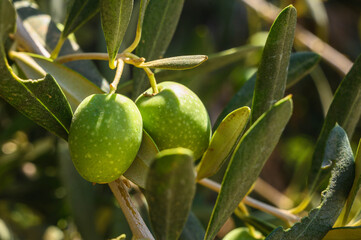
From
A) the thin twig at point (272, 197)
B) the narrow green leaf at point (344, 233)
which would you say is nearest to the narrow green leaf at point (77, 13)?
the narrow green leaf at point (344, 233)

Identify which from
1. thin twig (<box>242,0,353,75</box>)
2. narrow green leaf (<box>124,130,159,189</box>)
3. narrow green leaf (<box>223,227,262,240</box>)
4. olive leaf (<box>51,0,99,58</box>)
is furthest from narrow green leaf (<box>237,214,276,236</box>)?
thin twig (<box>242,0,353,75</box>)

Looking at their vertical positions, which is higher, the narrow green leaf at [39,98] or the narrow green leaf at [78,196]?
the narrow green leaf at [39,98]

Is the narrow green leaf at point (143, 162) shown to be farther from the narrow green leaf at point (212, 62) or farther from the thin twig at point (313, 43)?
the thin twig at point (313, 43)

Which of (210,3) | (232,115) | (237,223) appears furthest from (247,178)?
(210,3)

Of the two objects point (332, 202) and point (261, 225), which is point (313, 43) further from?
point (332, 202)

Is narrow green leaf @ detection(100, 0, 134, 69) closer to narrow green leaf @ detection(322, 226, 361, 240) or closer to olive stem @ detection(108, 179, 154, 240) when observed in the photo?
olive stem @ detection(108, 179, 154, 240)

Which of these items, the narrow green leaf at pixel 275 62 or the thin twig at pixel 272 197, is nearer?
the narrow green leaf at pixel 275 62

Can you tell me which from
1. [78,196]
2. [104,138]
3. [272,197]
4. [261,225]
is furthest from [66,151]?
[272,197]
